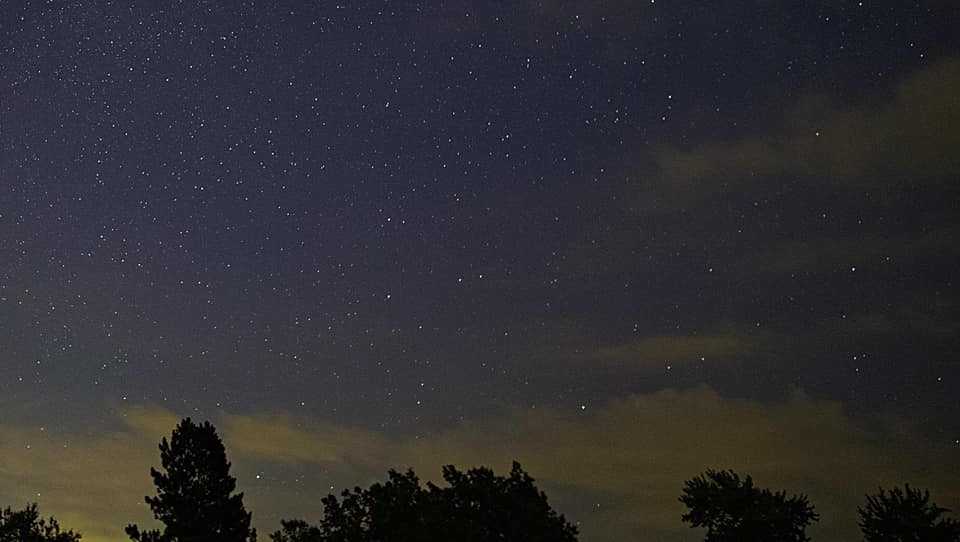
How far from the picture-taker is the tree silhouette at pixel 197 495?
48.3 meters

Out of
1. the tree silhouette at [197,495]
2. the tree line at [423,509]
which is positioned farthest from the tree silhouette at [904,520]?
the tree silhouette at [197,495]

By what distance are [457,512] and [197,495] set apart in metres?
12.8

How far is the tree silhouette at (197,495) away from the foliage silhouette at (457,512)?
4.17m

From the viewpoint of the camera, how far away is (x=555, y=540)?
49906mm

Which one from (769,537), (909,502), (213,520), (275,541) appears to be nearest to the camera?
(909,502)

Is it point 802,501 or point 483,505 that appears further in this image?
point 483,505

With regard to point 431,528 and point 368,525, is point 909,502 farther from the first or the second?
point 368,525

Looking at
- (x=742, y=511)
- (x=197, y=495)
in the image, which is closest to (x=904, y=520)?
(x=742, y=511)

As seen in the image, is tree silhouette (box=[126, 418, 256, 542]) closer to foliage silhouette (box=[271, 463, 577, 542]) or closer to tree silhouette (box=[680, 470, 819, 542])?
foliage silhouette (box=[271, 463, 577, 542])

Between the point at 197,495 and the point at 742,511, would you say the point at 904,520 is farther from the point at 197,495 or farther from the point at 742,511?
the point at 197,495

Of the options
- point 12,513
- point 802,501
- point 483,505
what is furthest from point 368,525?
point 12,513

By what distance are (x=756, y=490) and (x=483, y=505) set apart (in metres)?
13.7

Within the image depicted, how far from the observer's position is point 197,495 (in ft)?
161

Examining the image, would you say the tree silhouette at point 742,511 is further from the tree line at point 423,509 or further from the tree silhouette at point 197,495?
the tree silhouette at point 197,495
